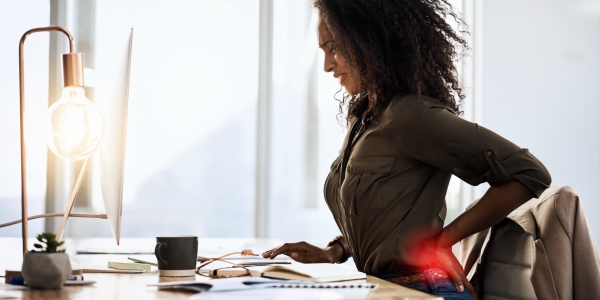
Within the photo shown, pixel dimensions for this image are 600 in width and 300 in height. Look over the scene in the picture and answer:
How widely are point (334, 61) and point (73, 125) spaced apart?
941mm

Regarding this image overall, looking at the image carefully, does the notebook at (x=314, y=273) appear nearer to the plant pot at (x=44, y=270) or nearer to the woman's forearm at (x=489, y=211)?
the plant pot at (x=44, y=270)

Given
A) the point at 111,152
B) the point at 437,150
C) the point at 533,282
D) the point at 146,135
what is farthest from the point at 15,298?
the point at 146,135

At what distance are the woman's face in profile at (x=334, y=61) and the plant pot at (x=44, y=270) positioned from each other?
3.26ft

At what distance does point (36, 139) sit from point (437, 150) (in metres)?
2.75

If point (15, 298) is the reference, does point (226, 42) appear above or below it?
above

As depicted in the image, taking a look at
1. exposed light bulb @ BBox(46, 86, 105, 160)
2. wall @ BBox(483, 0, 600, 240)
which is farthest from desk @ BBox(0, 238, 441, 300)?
wall @ BBox(483, 0, 600, 240)

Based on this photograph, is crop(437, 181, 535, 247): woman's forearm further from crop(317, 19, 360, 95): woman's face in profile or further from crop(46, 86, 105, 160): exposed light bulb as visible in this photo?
crop(46, 86, 105, 160): exposed light bulb

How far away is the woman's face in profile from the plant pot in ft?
3.26

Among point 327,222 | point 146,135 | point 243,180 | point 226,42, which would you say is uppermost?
point 226,42

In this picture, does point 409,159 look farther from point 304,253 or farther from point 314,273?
point 314,273

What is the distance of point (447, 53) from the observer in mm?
1674

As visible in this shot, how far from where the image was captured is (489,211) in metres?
1.50

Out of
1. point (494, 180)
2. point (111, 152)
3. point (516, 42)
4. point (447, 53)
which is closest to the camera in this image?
point (111, 152)

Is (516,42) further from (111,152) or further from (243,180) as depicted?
(111,152)
